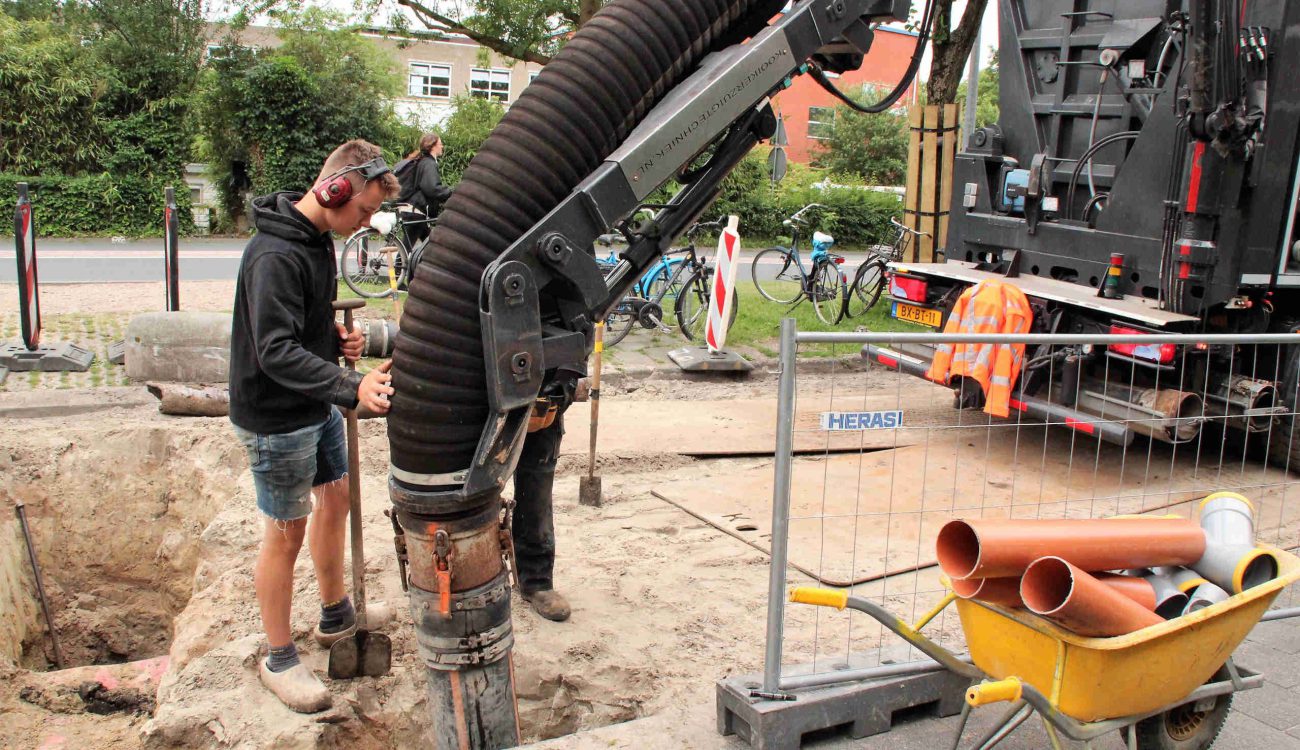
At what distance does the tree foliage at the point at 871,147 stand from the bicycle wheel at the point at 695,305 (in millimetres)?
29956

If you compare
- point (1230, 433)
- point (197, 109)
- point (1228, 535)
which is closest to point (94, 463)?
point (1228, 535)

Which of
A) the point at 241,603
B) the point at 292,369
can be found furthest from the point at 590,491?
the point at 292,369

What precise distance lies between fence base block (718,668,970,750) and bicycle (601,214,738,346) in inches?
274

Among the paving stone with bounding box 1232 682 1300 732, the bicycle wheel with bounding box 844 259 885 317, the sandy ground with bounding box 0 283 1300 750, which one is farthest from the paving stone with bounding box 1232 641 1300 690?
the bicycle wheel with bounding box 844 259 885 317

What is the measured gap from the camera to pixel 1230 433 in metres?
7.34

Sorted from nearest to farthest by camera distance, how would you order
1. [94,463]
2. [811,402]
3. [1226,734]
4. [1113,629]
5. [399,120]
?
[1113,629] → [1226,734] → [94,463] → [811,402] → [399,120]

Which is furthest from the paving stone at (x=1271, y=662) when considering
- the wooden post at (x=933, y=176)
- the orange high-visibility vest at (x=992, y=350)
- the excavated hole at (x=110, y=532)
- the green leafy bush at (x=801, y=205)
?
the green leafy bush at (x=801, y=205)

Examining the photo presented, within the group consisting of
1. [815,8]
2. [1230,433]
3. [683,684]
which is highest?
[815,8]

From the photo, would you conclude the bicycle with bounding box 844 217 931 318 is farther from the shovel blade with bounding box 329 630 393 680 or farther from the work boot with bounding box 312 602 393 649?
the shovel blade with bounding box 329 630 393 680

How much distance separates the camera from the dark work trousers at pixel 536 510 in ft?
14.6

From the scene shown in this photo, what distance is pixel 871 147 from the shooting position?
40.2 meters

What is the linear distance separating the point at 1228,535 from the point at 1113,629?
0.78m

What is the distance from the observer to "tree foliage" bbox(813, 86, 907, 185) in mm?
39812

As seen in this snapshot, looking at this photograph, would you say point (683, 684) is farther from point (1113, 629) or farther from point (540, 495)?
point (1113, 629)
